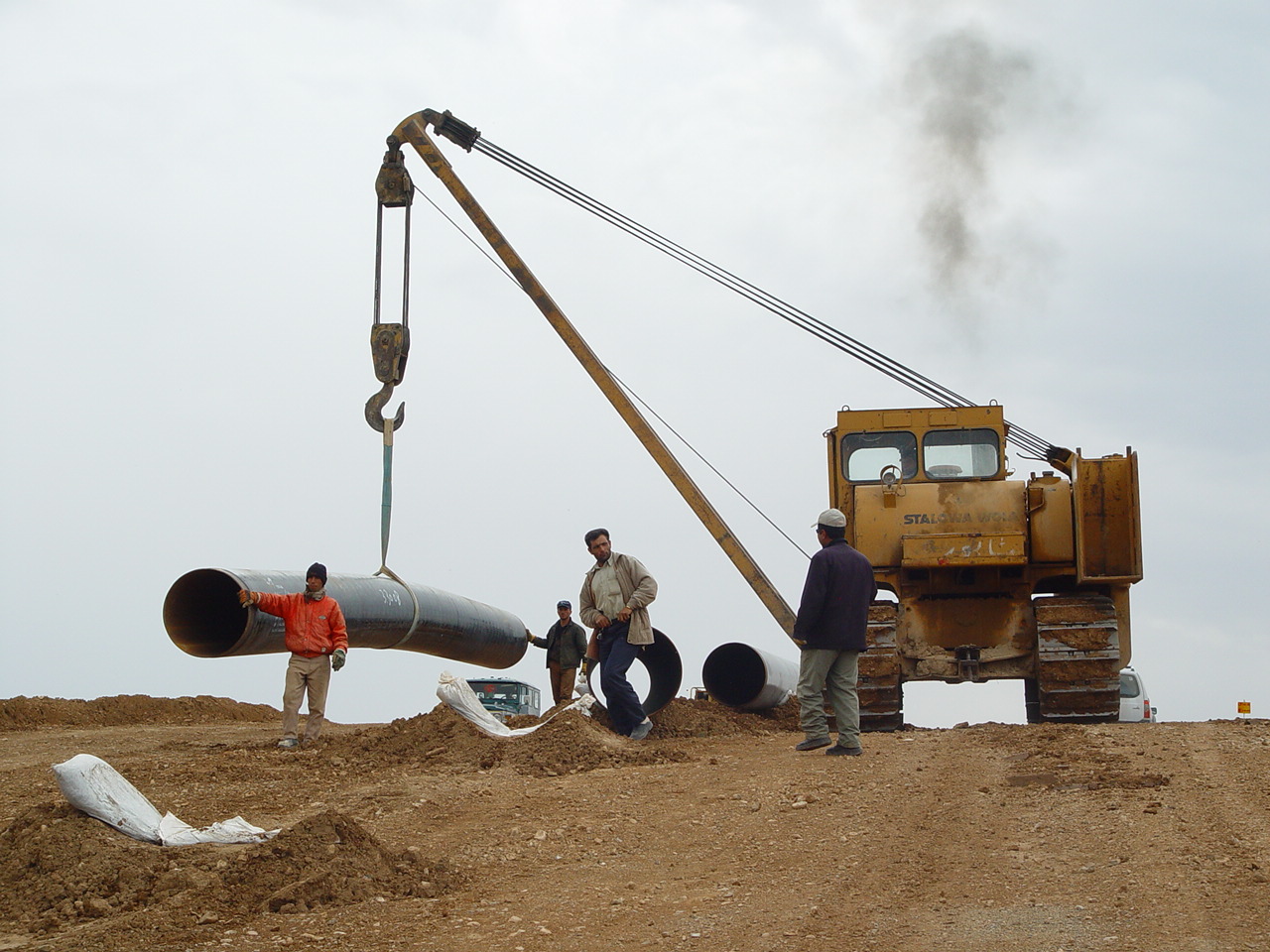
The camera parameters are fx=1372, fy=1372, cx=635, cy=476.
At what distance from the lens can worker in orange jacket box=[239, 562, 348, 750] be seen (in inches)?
457

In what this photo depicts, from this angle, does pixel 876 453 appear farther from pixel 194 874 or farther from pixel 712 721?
pixel 194 874

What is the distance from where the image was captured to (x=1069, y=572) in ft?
46.4

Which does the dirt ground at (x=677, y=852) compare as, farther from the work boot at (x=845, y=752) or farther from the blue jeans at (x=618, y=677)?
the blue jeans at (x=618, y=677)

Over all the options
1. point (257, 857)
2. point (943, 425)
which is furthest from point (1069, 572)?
point (257, 857)

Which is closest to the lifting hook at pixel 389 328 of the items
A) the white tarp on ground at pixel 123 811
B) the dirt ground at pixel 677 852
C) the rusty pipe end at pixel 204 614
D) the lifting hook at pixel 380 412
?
the lifting hook at pixel 380 412

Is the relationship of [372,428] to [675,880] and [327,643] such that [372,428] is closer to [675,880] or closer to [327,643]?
[327,643]

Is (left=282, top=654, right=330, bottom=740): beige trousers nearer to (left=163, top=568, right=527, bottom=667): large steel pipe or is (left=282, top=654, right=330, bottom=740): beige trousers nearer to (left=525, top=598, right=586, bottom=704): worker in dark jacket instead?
(left=163, top=568, right=527, bottom=667): large steel pipe

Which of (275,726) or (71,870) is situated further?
(275,726)

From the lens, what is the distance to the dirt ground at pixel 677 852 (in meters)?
5.44

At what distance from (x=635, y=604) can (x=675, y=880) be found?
487 centimetres

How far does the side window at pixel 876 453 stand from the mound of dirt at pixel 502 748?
5.12 meters

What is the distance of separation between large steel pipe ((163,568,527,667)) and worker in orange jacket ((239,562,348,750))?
0.30 m

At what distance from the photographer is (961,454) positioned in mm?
14930

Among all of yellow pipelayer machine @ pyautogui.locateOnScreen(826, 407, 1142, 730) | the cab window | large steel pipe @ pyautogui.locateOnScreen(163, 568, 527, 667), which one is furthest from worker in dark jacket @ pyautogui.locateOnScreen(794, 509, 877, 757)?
the cab window
